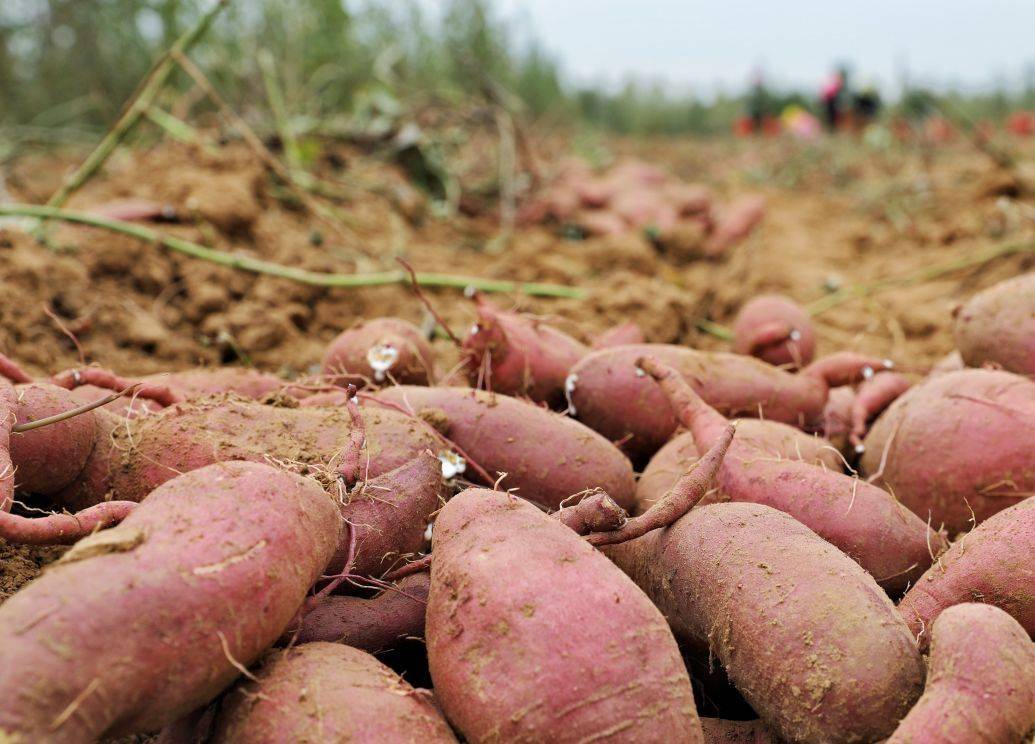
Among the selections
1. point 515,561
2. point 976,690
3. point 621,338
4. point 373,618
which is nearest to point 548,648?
point 515,561

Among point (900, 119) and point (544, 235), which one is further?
point (900, 119)

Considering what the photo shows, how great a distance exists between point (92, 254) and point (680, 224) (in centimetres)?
346

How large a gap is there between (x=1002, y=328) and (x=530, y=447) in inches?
48.4

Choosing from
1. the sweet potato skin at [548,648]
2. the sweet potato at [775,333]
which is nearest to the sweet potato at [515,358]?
the sweet potato at [775,333]

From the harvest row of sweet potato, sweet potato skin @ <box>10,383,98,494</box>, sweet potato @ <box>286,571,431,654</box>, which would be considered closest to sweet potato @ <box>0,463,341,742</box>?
the harvest row of sweet potato

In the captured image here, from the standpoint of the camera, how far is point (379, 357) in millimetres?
2143

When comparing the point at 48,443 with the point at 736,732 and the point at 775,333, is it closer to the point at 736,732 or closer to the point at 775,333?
the point at 736,732

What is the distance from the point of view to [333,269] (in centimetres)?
341

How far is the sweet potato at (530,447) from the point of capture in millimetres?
1786

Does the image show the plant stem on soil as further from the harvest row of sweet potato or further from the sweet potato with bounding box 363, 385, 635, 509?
the sweet potato with bounding box 363, 385, 635, 509

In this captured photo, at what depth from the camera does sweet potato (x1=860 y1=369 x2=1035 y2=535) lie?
1703 mm

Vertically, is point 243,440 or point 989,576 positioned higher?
point 243,440

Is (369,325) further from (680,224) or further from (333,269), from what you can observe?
(680,224)

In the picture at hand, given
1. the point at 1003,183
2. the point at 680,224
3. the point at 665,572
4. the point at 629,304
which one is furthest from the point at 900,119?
the point at 665,572
